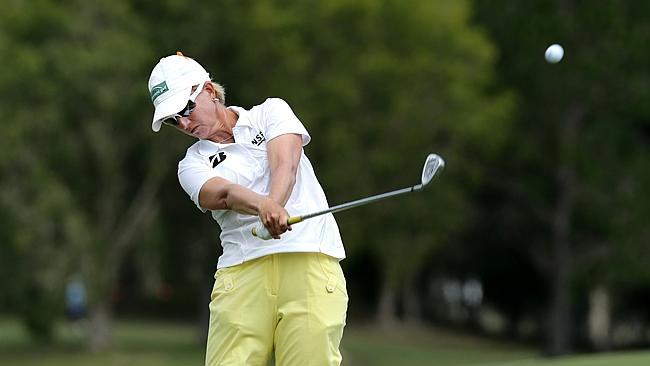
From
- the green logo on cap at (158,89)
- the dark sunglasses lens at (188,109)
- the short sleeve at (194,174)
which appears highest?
the green logo on cap at (158,89)

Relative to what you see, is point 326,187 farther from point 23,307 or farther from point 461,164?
point 23,307

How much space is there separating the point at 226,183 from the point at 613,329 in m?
37.9

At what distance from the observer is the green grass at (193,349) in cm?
3041

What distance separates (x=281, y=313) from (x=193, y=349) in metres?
28.0

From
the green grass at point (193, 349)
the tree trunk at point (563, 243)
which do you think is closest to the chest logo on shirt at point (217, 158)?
the green grass at point (193, 349)

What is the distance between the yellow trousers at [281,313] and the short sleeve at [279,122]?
1.50ft

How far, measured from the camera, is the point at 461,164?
1371 inches

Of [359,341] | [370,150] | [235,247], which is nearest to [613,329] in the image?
[359,341]

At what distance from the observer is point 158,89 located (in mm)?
5250

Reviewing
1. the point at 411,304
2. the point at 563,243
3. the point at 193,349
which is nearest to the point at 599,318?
the point at 411,304

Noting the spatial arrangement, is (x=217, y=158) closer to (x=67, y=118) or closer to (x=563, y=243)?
(x=67, y=118)

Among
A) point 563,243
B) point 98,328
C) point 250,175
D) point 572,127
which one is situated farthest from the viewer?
Result: point 563,243

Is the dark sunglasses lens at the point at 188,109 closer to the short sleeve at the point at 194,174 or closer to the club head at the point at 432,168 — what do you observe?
the short sleeve at the point at 194,174

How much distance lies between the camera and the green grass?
30.4 meters
